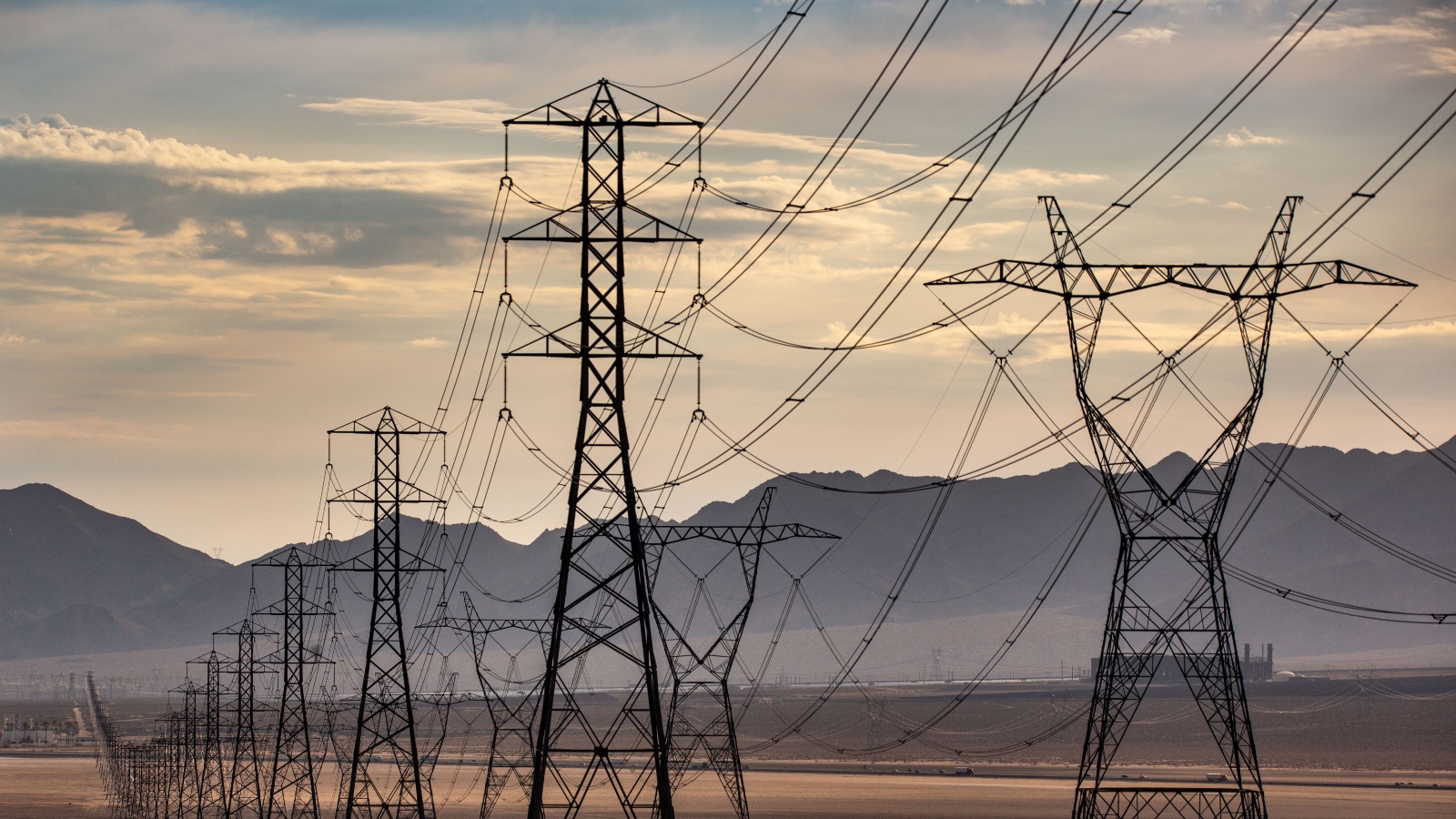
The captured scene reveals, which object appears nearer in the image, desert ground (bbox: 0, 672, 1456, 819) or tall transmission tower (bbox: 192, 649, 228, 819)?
tall transmission tower (bbox: 192, 649, 228, 819)

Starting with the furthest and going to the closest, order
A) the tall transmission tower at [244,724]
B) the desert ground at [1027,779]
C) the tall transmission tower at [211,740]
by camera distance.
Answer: the desert ground at [1027,779]
the tall transmission tower at [211,740]
the tall transmission tower at [244,724]

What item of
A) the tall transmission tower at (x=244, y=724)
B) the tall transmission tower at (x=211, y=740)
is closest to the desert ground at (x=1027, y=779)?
the tall transmission tower at (x=211, y=740)

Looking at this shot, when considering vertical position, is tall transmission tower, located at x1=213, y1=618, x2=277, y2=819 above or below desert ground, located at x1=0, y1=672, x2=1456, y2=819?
above

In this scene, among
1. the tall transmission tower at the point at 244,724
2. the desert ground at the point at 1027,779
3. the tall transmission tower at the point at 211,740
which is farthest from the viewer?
the desert ground at the point at 1027,779

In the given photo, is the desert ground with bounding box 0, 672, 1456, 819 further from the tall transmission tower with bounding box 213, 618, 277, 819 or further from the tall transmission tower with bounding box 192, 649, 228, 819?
the tall transmission tower with bounding box 213, 618, 277, 819

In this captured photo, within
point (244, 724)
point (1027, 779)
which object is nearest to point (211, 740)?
point (244, 724)

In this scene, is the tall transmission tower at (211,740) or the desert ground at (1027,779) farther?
the desert ground at (1027,779)

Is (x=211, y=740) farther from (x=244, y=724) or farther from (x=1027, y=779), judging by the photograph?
(x=1027, y=779)

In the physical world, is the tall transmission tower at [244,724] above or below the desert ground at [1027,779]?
above

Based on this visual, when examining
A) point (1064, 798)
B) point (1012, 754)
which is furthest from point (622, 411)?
point (1012, 754)

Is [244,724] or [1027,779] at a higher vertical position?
[244,724]

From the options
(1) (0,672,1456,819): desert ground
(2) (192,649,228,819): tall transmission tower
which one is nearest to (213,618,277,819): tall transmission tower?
(2) (192,649,228,819): tall transmission tower

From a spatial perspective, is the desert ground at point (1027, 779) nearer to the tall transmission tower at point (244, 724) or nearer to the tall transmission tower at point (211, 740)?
the tall transmission tower at point (211, 740)
